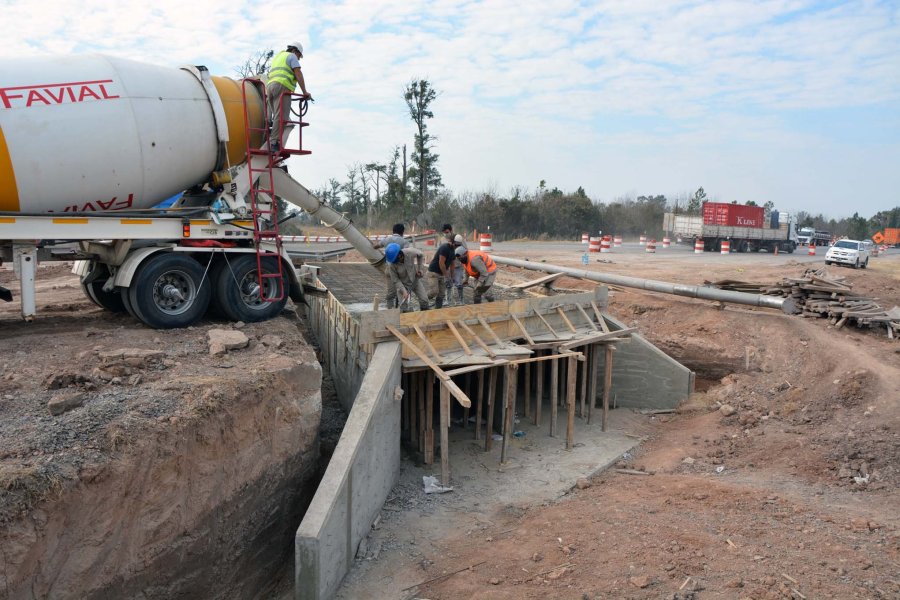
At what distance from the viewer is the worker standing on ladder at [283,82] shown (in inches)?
356

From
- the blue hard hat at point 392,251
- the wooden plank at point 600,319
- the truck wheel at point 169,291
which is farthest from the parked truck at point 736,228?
the truck wheel at point 169,291

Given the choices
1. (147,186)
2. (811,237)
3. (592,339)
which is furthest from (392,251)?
(811,237)

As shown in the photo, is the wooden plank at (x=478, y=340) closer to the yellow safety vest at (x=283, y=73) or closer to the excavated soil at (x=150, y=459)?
the excavated soil at (x=150, y=459)

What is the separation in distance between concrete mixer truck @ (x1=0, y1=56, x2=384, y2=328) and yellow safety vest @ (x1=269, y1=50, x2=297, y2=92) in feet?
1.22

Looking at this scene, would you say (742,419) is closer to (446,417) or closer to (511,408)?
(511,408)

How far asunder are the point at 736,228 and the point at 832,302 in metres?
22.2

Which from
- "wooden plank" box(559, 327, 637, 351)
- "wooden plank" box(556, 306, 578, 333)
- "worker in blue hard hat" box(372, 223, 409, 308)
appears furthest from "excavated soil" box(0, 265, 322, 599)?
"wooden plank" box(556, 306, 578, 333)

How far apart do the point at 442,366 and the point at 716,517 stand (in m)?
4.01

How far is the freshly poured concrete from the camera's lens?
7230 millimetres

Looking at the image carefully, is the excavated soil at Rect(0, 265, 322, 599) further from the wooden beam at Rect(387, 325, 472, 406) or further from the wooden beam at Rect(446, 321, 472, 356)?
the wooden beam at Rect(446, 321, 472, 356)

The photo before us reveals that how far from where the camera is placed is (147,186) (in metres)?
8.45

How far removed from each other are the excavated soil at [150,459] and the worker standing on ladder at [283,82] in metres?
3.07

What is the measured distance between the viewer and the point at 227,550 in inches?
272

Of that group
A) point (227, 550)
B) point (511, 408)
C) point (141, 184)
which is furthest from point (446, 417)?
point (141, 184)
